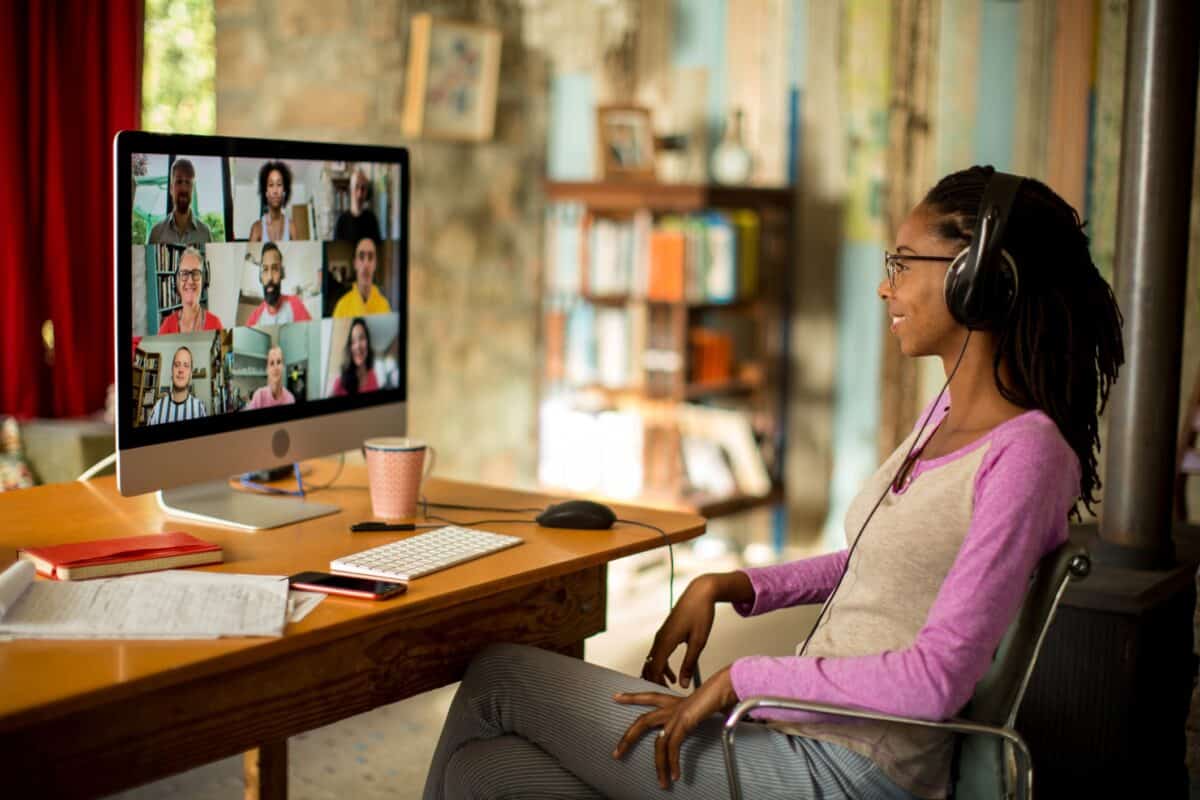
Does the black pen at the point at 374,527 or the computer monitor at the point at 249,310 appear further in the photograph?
the black pen at the point at 374,527

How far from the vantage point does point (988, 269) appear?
4.90 feet

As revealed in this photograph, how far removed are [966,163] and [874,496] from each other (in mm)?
3079

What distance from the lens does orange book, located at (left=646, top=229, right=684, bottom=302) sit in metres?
4.37

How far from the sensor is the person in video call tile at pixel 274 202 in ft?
6.35

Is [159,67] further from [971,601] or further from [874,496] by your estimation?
[971,601]

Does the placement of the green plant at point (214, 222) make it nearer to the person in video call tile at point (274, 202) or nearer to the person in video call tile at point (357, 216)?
the person in video call tile at point (274, 202)

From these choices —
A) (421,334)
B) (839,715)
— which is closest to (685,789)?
(839,715)

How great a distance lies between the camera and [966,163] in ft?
14.7

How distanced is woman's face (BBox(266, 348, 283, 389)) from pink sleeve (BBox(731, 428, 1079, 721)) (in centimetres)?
93

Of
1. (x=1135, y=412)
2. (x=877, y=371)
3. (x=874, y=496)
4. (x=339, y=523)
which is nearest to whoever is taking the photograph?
(x=874, y=496)

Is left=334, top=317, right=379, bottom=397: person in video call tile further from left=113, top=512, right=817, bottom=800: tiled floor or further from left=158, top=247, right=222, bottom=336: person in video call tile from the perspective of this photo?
left=113, top=512, right=817, bottom=800: tiled floor

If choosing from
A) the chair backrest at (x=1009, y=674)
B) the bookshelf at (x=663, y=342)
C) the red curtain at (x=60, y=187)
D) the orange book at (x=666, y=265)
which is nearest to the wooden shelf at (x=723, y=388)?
the bookshelf at (x=663, y=342)

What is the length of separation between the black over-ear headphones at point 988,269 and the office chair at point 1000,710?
28 cm

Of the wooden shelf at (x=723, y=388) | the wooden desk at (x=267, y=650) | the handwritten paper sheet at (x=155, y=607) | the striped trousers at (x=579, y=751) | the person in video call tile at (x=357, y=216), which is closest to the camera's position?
the wooden desk at (x=267, y=650)
